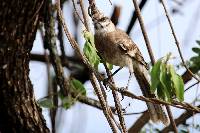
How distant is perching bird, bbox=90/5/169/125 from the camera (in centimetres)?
306

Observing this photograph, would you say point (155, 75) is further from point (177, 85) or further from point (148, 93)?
point (148, 93)

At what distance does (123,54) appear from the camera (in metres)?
3.19

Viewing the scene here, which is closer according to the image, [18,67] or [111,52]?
[111,52]

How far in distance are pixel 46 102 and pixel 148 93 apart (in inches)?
39.6

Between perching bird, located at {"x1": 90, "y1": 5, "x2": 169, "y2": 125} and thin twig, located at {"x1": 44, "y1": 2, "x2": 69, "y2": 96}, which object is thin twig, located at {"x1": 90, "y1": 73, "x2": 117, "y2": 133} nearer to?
perching bird, located at {"x1": 90, "y1": 5, "x2": 169, "y2": 125}

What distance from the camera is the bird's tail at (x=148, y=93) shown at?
3039 millimetres

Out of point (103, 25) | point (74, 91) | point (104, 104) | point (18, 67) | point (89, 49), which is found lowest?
point (104, 104)

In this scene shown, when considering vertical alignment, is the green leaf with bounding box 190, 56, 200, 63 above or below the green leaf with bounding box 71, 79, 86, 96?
above

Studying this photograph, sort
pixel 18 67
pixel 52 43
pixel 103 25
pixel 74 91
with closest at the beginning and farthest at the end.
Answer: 1. pixel 103 25
2. pixel 18 67
3. pixel 74 91
4. pixel 52 43

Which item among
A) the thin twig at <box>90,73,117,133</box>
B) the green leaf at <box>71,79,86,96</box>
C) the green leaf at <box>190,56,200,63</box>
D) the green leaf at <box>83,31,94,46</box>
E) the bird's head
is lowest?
the thin twig at <box>90,73,117,133</box>

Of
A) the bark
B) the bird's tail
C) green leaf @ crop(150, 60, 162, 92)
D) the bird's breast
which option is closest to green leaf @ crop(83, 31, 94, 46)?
green leaf @ crop(150, 60, 162, 92)

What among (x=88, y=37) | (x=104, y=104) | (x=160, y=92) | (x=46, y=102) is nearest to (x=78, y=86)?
(x=46, y=102)

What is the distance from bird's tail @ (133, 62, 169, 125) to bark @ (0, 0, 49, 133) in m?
0.74

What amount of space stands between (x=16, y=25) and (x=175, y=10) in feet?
4.31
